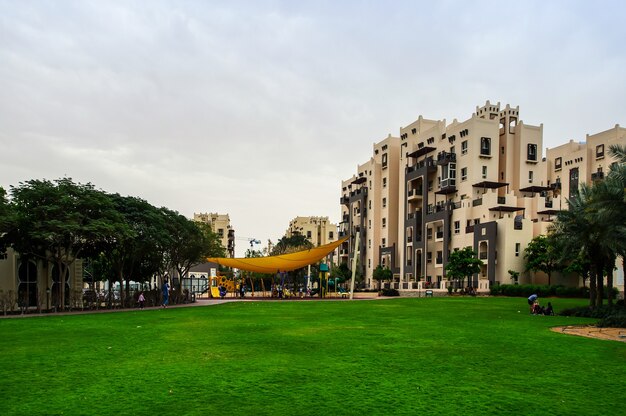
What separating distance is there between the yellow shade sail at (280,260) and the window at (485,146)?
25671 millimetres

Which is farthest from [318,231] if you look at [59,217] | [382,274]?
Result: [59,217]

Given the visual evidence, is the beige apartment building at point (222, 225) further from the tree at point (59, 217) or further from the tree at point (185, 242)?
the tree at point (59, 217)

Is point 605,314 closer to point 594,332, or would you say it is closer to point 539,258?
point 594,332

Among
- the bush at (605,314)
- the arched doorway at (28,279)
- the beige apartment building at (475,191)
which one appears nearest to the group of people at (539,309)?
the bush at (605,314)

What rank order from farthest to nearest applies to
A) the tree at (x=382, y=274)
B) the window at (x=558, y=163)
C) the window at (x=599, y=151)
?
the window at (x=558, y=163)
the tree at (x=382, y=274)
the window at (x=599, y=151)

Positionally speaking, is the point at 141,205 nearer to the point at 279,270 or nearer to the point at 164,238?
the point at 164,238

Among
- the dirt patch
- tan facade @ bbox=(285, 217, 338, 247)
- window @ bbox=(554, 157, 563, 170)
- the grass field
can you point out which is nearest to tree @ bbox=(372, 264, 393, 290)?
window @ bbox=(554, 157, 563, 170)

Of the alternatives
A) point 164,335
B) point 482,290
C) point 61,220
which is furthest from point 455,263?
point 164,335

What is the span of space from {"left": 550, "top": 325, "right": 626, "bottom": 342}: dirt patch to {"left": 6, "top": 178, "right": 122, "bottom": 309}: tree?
20316 millimetres

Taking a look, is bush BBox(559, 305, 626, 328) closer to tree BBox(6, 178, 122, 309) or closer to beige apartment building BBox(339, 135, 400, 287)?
tree BBox(6, 178, 122, 309)

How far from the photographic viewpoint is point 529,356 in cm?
1189

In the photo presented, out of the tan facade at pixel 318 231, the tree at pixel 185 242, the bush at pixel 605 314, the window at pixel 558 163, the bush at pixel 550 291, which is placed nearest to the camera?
the bush at pixel 605 314

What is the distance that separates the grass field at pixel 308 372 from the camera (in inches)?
296

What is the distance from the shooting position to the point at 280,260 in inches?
1646
